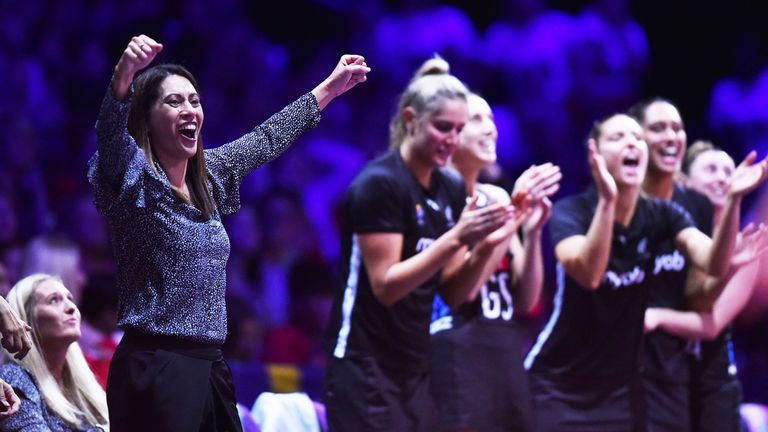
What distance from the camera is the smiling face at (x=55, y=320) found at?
4113 millimetres

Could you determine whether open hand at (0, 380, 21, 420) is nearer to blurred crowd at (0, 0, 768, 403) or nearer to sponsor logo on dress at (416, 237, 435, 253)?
sponsor logo on dress at (416, 237, 435, 253)

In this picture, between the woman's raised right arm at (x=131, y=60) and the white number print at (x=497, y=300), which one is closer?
the woman's raised right arm at (x=131, y=60)

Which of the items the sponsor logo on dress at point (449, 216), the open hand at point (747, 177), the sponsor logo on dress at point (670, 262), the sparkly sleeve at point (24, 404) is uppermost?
the open hand at point (747, 177)

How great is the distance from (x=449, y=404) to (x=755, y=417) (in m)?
2.02

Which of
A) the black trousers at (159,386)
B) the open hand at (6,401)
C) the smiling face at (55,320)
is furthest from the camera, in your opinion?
the smiling face at (55,320)

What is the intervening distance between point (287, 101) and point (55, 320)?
15.5ft

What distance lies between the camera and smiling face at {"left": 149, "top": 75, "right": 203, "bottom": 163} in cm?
321

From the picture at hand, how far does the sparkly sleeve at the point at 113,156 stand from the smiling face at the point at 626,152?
258 centimetres

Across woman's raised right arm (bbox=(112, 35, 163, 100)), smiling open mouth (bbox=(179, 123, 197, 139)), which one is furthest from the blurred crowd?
woman's raised right arm (bbox=(112, 35, 163, 100))

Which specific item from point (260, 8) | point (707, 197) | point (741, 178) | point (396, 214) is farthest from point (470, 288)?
point (260, 8)

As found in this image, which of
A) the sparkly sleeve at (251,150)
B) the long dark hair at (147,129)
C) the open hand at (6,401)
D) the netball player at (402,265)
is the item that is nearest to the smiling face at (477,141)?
the netball player at (402,265)

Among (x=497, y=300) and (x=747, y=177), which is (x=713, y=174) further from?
(x=497, y=300)

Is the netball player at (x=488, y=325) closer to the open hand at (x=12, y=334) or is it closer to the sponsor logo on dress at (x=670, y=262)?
the sponsor logo on dress at (x=670, y=262)

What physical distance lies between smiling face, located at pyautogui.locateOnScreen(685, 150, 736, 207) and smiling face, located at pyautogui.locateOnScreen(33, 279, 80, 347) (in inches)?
125
